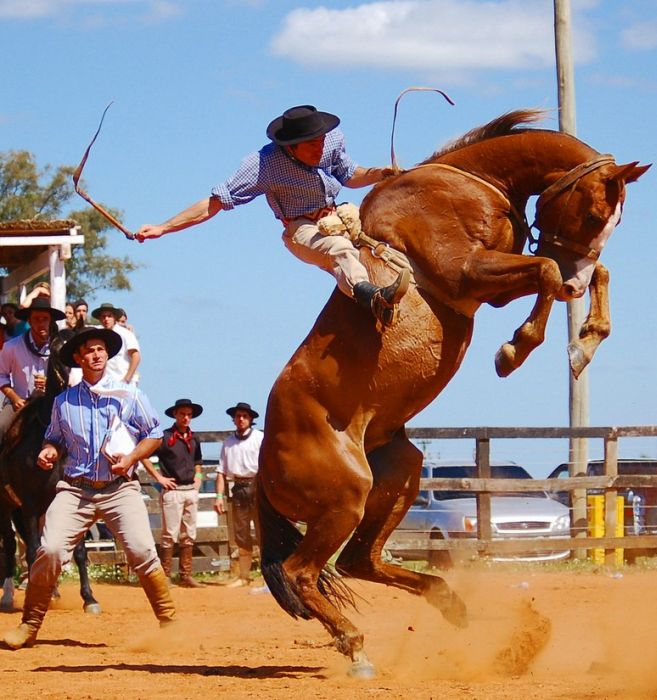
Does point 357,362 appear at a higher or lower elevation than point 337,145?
lower

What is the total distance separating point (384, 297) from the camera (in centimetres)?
671

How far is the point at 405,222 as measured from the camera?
7.17 meters

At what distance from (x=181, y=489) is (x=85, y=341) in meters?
5.35

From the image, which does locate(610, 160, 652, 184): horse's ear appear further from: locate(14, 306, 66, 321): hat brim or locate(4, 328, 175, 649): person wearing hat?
locate(14, 306, 66, 321): hat brim

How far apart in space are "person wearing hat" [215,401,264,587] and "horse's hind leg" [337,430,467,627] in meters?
6.01

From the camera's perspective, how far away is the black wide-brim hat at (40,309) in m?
11.1

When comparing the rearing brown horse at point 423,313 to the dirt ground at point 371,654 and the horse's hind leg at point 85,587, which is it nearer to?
the dirt ground at point 371,654

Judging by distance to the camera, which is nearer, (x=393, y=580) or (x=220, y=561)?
(x=393, y=580)

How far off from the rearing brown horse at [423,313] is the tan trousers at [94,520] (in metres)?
1.46

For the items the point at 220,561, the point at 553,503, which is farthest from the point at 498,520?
the point at 220,561

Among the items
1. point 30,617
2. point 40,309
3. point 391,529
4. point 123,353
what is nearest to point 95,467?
point 30,617

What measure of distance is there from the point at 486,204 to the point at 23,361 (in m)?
5.76

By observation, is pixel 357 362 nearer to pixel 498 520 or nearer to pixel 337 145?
pixel 337 145

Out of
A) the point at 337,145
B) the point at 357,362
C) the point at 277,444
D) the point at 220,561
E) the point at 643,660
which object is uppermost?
the point at 337,145
